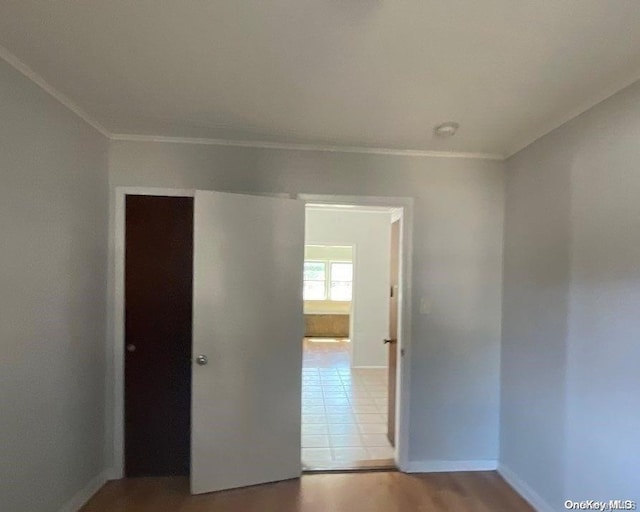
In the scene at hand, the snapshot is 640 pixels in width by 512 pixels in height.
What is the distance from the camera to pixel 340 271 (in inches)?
362

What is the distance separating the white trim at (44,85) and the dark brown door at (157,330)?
1.81ft

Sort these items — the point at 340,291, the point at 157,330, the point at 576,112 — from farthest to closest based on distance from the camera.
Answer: the point at 340,291, the point at 157,330, the point at 576,112

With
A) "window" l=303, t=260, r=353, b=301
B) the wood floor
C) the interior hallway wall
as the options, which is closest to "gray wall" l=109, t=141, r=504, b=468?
the wood floor

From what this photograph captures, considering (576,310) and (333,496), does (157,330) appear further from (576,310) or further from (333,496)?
(576,310)

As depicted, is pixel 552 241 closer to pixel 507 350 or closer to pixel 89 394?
pixel 507 350

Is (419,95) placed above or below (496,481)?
above

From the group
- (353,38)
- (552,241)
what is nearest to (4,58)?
(353,38)

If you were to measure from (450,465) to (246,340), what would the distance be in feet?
5.81

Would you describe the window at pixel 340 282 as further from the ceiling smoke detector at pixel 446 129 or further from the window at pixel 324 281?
the ceiling smoke detector at pixel 446 129

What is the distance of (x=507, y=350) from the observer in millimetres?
3066

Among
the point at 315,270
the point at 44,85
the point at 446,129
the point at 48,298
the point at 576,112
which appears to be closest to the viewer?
the point at 44,85

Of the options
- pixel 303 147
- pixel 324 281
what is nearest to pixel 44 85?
pixel 303 147

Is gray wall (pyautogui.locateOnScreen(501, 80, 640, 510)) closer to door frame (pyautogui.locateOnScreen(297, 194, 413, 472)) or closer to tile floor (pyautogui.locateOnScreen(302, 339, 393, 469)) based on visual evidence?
door frame (pyautogui.locateOnScreen(297, 194, 413, 472))

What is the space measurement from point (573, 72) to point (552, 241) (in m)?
1.00
